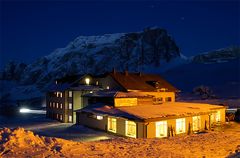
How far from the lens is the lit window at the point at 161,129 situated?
28859mm

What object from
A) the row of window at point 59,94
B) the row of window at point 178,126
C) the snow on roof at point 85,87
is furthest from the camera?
the row of window at point 59,94

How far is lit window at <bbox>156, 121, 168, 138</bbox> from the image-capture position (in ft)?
94.7

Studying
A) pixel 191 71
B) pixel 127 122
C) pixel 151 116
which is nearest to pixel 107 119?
pixel 127 122

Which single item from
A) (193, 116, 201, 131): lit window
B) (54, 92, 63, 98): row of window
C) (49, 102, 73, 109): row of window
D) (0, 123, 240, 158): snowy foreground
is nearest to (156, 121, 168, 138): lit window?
(193, 116, 201, 131): lit window

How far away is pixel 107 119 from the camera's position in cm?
3328

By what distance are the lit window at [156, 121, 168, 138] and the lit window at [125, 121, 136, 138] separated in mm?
2394

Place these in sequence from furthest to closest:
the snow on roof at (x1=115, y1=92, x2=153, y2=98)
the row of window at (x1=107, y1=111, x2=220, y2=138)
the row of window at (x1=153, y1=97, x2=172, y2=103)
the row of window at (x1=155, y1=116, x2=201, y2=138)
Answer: the row of window at (x1=153, y1=97, x2=172, y2=103) < the snow on roof at (x1=115, y1=92, x2=153, y2=98) < the row of window at (x1=107, y1=111, x2=220, y2=138) < the row of window at (x1=155, y1=116, x2=201, y2=138)

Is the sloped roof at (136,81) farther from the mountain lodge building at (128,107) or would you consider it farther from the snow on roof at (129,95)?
the snow on roof at (129,95)

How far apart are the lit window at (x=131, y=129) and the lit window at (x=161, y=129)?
2.39 metres

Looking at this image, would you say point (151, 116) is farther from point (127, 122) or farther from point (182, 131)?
point (182, 131)

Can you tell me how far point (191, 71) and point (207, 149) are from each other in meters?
157

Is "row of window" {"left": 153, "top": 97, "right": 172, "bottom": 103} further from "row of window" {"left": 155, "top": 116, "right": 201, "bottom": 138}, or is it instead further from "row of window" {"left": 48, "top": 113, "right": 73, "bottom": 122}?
"row of window" {"left": 48, "top": 113, "right": 73, "bottom": 122}

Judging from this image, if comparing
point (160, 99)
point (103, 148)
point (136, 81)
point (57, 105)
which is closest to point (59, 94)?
point (57, 105)

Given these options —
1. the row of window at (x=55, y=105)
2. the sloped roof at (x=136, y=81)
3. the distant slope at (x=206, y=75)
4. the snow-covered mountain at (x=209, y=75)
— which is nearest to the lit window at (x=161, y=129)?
the sloped roof at (x=136, y=81)
